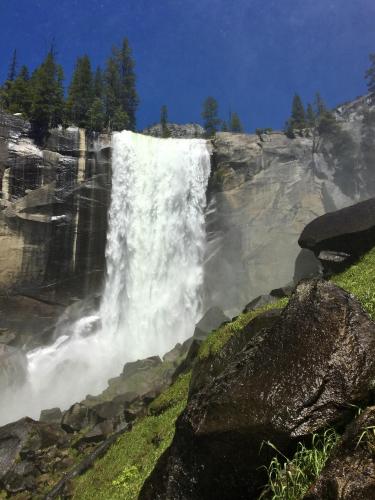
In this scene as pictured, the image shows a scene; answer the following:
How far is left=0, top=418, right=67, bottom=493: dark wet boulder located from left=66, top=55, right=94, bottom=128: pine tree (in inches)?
1227

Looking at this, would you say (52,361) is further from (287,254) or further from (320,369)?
(320,369)

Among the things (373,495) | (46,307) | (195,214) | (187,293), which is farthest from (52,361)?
(373,495)

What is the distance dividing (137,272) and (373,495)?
3308 centimetres

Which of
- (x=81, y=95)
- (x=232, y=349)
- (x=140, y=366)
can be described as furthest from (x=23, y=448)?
(x=81, y=95)

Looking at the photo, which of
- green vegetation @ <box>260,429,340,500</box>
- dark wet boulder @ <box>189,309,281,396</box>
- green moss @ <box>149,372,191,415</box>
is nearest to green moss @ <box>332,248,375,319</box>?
dark wet boulder @ <box>189,309,281,396</box>

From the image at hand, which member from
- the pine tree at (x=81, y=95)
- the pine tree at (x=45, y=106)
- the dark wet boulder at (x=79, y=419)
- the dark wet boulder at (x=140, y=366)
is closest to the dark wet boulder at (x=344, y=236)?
the dark wet boulder at (x=140, y=366)

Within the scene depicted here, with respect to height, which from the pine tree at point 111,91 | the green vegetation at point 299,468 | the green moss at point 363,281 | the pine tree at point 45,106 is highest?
the pine tree at point 111,91

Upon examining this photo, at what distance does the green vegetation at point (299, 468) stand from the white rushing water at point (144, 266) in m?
27.6

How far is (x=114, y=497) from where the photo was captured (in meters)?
8.27

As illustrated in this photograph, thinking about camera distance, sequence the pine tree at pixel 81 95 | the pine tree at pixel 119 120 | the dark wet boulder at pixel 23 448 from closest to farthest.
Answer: the dark wet boulder at pixel 23 448 < the pine tree at pixel 81 95 < the pine tree at pixel 119 120

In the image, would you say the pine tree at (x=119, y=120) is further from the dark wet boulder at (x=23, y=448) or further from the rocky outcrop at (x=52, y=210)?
the dark wet boulder at (x=23, y=448)

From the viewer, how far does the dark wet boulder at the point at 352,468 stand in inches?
123

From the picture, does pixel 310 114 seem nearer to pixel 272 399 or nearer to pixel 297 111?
pixel 297 111

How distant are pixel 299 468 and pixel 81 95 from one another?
48.4 m
